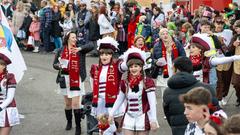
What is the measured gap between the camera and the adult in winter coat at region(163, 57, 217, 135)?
21.5 ft

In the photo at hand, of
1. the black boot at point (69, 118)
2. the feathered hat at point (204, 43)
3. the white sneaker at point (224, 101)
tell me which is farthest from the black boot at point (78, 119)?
the white sneaker at point (224, 101)

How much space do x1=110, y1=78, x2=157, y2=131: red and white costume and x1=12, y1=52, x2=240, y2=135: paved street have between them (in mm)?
2562

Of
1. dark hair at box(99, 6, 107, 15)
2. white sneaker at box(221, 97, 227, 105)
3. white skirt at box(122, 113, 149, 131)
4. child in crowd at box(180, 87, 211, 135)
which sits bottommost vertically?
white sneaker at box(221, 97, 227, 105)

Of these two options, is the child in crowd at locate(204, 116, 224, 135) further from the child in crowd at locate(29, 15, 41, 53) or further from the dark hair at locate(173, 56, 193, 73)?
the child in crowd at locate(29, 15, 41, 53)

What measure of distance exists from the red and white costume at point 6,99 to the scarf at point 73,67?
1.67m

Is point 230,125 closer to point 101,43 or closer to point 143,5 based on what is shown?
point 101,43

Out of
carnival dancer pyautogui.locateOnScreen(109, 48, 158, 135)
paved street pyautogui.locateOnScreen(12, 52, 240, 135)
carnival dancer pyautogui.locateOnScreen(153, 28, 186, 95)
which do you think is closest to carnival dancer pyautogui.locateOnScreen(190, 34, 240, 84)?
carnival dancer pyautogui.locateOnScreen(153, 28, 186, 95)

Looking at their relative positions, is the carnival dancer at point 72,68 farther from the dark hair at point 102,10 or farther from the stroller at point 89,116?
the dark hair at point 102,10

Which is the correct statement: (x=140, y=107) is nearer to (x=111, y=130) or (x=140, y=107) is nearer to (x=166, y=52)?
(x=111, y=130)

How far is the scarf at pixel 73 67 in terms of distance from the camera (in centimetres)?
941

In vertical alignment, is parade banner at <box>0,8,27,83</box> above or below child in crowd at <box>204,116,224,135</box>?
above

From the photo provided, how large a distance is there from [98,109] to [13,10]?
14760mm

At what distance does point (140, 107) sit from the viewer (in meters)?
7.27

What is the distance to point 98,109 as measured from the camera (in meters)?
8.41
